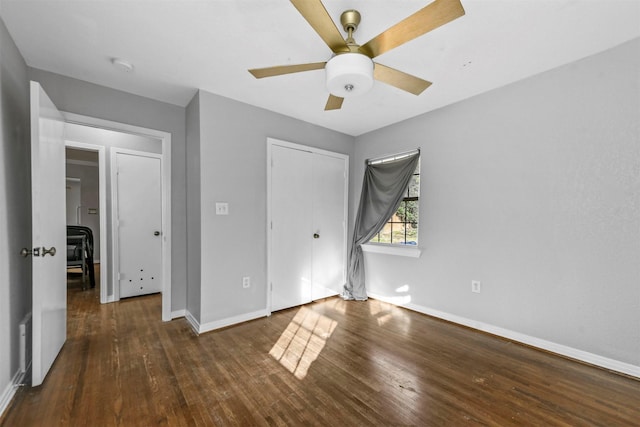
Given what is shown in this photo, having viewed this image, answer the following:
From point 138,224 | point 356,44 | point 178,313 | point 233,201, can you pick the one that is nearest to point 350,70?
point 356,44

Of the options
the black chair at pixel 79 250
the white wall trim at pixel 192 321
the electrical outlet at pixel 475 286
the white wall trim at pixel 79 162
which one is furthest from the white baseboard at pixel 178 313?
the white wall trim at pixel 79 162

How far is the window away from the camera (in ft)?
11.2

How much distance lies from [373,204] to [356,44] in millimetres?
2404

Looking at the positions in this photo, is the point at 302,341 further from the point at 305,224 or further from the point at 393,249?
the point at 393,249

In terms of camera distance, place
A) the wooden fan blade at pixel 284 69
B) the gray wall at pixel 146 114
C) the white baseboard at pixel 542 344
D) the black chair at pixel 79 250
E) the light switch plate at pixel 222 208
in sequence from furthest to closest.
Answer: the black chair at pixel 79 250 < the light switch plate at pixel 222 208 < the gray wall at pixel 146 114 < the white baseboard at pixel 542 344 < the wooden fan blade at pixel 284 69

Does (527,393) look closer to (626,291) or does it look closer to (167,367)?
(626,291)

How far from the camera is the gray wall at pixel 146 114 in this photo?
2413 mm

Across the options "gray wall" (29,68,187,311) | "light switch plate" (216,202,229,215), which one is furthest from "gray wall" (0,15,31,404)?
"light switch plate" (216,202,229,215)

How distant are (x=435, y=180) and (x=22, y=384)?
155 inches

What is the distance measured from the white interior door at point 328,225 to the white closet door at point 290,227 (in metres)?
0.12

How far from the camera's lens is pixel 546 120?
236cm

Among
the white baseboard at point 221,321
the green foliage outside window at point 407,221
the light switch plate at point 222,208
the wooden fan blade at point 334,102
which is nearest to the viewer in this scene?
the wooden fan blade at point 334,102

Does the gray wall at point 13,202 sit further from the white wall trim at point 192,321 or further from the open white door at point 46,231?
the white wall trim at point 192,321

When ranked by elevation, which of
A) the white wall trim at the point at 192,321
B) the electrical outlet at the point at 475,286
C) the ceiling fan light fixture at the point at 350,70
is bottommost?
the white wall trim at the point at 192,321
